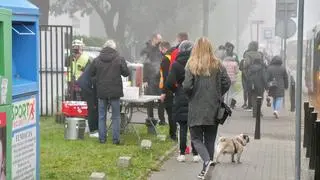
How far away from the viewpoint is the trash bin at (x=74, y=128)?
1245cm

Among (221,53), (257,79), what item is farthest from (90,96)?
(221,53)

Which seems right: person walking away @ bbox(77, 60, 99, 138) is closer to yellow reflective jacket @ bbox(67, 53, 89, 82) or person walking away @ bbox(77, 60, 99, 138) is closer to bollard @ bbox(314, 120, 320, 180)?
yellow reflective jacket @ bbox(67, 53, 89, 82)

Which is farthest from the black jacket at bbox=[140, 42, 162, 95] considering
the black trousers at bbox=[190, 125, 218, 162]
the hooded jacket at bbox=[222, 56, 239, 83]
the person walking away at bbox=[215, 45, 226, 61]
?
the black trousers at bbox=[190, 125, 218, 162]

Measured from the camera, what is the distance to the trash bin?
12.4 meters

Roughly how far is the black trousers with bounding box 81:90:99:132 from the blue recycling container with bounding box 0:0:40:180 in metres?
5.73

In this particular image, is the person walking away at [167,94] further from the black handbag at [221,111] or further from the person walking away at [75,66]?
the black handbag at [221,111]

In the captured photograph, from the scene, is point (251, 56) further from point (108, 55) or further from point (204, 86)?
point (204, 86)

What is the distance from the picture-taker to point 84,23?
210ft

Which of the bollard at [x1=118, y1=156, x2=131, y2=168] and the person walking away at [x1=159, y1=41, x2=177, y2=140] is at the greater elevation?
the person walking away at [x1=159, y1=41, x2=177, y2=140]

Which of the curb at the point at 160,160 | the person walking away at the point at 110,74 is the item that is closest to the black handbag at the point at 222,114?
the curb at the point at 160,160

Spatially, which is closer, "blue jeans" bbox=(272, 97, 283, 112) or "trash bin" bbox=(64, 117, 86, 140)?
"trash bin" bbox=(64, 117, 86, 140)

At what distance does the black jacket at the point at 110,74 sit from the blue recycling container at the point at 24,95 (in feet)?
15.6

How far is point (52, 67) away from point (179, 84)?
7027mm

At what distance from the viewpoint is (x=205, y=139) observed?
9164 mm
